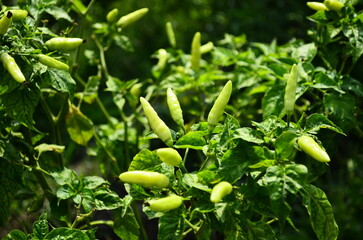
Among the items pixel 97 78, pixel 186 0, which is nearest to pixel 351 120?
pixel 97 78

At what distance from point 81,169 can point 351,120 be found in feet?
8.65

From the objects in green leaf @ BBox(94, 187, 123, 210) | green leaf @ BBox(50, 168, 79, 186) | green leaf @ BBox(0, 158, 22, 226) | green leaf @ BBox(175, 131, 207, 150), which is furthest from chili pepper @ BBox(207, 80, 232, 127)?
green leaf @ BBox(0, 158, 22, 226)

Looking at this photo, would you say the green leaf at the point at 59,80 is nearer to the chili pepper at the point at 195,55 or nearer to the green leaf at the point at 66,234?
the green leaf at the point at 66,234

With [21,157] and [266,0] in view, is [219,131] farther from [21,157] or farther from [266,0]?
[266,0]

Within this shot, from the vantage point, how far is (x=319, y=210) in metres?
1.24

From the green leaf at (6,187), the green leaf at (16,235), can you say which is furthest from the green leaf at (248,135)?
the green leaf at (6,187)

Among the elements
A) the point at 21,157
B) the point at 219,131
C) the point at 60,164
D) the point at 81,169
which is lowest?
the point at 81,169

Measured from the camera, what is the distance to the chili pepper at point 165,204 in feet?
3.73

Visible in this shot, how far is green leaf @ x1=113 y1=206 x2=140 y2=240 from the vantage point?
157cm

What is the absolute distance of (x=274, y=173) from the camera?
1.14 m

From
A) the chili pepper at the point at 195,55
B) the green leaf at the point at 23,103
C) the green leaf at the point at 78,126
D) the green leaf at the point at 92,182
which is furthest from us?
the chili pepper at the point at 195,55

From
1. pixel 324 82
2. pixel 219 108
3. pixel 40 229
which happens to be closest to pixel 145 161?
pixel 219 108

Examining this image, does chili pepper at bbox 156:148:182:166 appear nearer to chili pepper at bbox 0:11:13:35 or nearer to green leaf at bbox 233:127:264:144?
green leaf at bbox 233:127:264:144

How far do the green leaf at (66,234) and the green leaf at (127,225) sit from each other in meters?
0.23
